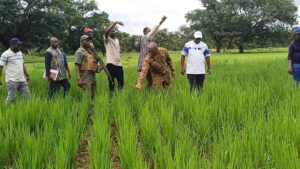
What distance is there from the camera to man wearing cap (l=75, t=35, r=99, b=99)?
24.8 feet

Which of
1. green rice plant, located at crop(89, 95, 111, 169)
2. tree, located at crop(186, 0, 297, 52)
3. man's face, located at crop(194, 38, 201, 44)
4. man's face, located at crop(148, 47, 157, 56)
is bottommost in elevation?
green rice plant, located at crop(89, 95, 111, 169)

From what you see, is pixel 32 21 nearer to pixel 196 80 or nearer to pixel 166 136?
pixel 196 80

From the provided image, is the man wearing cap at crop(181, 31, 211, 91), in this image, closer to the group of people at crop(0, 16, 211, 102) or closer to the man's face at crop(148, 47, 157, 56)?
the group of people at crop(0, 16, 211, 102)

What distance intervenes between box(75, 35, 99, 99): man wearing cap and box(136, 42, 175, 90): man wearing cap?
1.10m

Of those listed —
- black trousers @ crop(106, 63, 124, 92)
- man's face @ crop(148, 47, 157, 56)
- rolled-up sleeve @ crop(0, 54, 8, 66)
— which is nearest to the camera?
man's face @ crop(148, 47, 157, 56)

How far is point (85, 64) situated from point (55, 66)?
52 cm

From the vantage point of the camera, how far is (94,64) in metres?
7.77

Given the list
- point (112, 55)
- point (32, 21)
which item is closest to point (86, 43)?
point (112, 55)

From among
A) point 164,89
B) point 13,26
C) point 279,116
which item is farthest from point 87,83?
point 13,26

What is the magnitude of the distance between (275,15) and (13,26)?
31416 millimetres

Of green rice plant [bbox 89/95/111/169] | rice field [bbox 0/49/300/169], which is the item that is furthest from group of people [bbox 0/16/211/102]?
green rice plant [bbox 89/95/111/169]

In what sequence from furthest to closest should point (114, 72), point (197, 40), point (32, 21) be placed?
point (32, 21)
point (114, 72)
point (197, 40)

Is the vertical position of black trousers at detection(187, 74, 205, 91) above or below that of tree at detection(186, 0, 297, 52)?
below

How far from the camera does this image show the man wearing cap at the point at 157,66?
7.11 m
